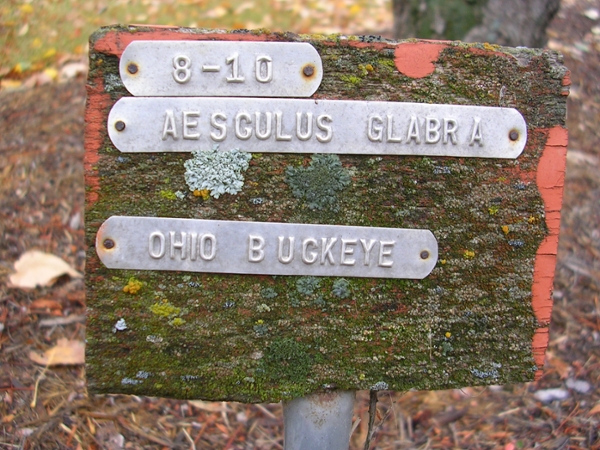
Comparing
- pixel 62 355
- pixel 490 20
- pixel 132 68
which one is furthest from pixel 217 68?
pixel 490 20

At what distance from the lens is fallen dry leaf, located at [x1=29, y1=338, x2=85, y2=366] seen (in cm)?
187

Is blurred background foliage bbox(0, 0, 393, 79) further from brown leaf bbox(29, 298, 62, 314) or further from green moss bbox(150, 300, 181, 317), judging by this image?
green moss bbox(150, 300, 181, 317)

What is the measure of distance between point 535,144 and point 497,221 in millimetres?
211

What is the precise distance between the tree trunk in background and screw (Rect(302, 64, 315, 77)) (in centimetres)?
167

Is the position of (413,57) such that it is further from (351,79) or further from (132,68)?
(132,68)

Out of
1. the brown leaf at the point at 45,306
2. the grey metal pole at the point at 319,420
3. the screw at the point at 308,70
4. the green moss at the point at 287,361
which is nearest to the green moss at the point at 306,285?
the green moss at the point at 287,361

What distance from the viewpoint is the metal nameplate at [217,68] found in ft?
4.00

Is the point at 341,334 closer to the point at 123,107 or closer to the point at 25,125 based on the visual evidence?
the point at 123,107

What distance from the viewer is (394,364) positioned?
1.33 meters

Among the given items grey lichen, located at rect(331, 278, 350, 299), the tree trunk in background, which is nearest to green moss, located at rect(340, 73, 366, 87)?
grey lichen, located at rect(331, 278, 350, 299)

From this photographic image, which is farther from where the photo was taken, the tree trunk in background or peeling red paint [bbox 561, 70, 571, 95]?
the tree trunk in background

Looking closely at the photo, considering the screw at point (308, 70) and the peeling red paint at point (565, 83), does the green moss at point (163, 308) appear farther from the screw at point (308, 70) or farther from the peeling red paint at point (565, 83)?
the peeling red paint at point (565, 83)

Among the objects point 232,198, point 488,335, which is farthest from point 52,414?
point 488,335

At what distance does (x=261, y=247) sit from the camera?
1261 mm
